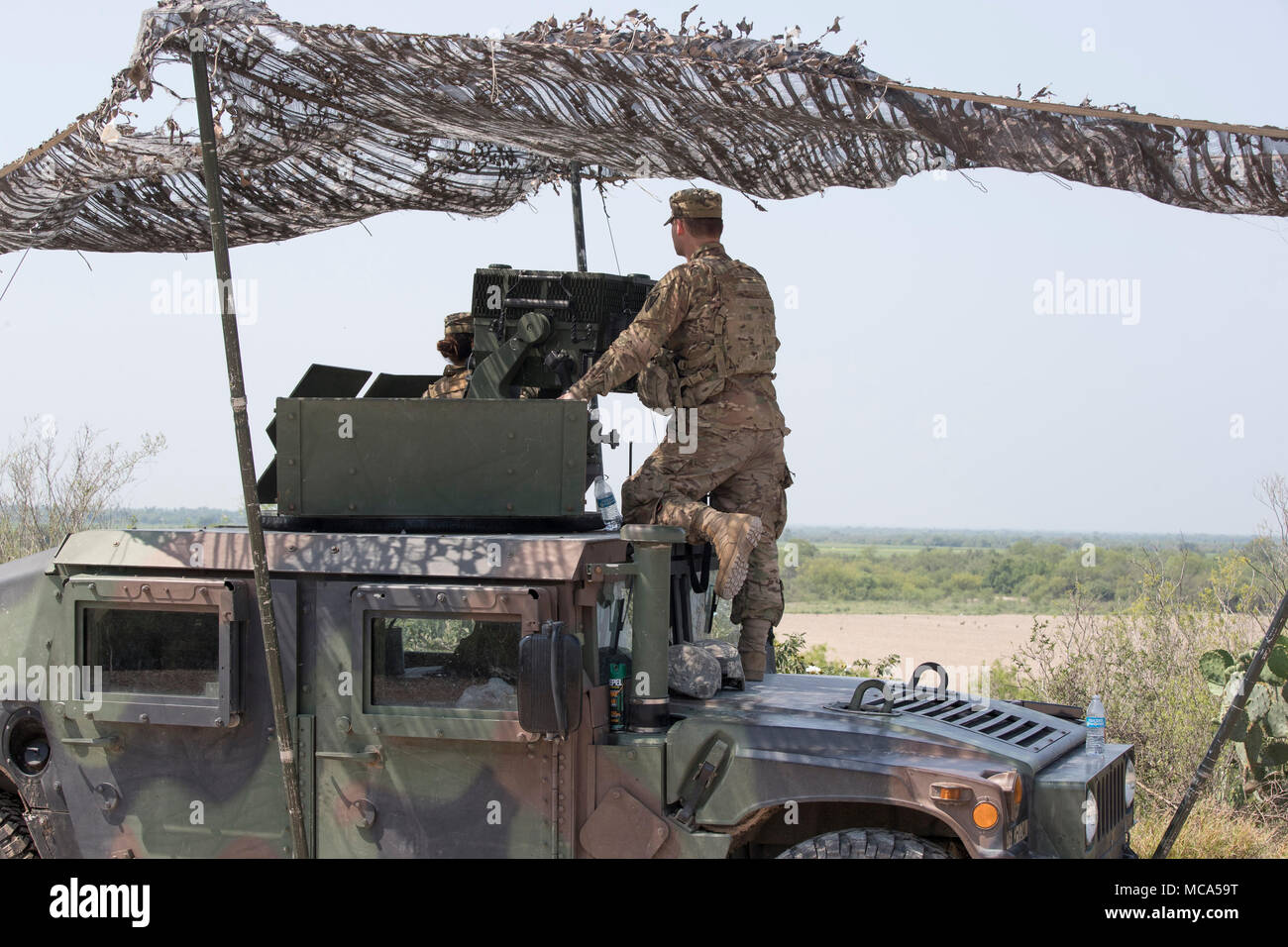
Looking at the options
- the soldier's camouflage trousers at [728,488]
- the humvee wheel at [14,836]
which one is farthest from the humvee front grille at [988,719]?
the humvee wheel at [14,836]

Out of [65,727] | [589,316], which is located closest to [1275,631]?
[589,316]

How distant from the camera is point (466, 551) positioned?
4.73 m

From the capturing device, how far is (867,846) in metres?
4.45

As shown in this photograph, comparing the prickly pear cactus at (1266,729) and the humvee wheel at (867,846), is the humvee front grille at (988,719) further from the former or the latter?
the prickly pear cactus at (1266,729)

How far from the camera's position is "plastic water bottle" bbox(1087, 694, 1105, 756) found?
5.03 m

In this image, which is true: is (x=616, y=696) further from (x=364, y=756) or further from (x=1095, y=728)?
(x=1095, y=728)

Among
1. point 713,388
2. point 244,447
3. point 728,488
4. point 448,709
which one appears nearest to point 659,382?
point 713,388

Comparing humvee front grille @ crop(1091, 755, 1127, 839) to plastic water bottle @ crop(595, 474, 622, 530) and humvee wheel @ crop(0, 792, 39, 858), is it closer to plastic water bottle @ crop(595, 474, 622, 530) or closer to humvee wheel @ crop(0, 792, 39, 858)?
plastic water bottle @ crop(595, 474, 622, 530)

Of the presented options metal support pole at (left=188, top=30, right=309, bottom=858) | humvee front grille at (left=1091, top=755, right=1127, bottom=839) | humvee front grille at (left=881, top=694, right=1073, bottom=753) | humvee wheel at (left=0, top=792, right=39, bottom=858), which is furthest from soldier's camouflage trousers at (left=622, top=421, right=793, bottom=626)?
humvee wheel at (left=0, top=792, right=39, bottom=858)

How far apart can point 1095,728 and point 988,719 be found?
39 cm

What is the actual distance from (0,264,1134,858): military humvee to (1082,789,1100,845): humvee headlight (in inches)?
0.6

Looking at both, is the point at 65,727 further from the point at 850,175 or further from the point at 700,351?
the point at 850,175
